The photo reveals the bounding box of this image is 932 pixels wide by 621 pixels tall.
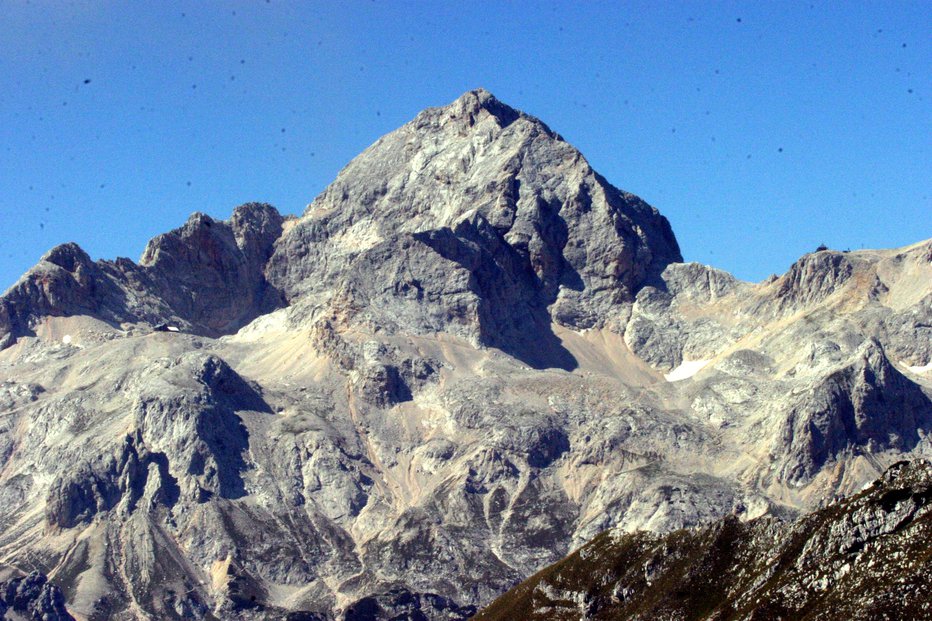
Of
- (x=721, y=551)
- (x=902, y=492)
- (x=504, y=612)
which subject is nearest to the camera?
(x=902, y=492)

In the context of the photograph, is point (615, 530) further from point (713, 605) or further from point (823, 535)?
point (823, 535)

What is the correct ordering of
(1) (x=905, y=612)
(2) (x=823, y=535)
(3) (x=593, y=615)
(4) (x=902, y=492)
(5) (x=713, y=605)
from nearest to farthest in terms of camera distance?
(1) (x=905, y=612), (4) (x=902, y=492), (2) (x=823, y=535), (5) (x=713, y=605), (3) (x=593, y=615)

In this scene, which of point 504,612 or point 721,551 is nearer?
point 721,551

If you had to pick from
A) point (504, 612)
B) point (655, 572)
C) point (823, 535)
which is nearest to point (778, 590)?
point (823, 535)

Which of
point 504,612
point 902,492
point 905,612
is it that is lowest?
point 905,612

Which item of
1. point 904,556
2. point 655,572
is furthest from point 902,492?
point 655,572

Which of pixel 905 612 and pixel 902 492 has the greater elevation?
pixel 902 492
